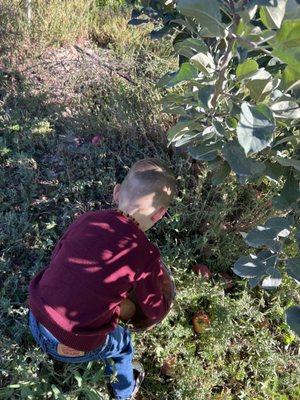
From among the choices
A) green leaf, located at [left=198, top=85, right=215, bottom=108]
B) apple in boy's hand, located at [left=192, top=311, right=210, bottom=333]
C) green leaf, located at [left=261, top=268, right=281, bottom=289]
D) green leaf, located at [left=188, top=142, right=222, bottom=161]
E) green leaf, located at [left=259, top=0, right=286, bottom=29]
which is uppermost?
green leaf, located at [left=259, top=0, right=286, bottom=29]

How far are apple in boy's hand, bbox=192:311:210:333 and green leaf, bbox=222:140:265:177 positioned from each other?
3.65 ft

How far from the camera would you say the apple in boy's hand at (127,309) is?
227 centimetres

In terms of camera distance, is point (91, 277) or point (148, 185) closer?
point (91, 277)

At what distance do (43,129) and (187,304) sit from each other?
1491 mm

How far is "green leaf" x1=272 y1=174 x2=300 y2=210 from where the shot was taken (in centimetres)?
171

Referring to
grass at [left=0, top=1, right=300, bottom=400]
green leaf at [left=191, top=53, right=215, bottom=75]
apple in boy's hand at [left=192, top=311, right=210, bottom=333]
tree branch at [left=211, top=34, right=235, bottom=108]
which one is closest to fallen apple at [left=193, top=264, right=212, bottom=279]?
grass at [left=0, top=1, right=300, bottom=400]

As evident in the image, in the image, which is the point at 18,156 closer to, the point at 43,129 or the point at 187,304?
the point at 43,129

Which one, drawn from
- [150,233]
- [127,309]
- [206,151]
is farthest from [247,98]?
[150,233]

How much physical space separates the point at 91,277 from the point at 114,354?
48cm

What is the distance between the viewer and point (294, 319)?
1595 mm

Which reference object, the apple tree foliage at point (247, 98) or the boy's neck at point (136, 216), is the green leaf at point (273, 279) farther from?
the boy's neck at point (136, 216)

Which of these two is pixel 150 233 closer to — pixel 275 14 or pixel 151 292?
pixel 151 292

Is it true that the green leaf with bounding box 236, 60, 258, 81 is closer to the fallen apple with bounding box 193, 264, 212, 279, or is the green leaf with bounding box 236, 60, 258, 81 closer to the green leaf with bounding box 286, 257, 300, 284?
the green leaf with bounding box 286, 257, 300, 284

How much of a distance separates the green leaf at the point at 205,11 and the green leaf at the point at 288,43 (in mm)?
145
